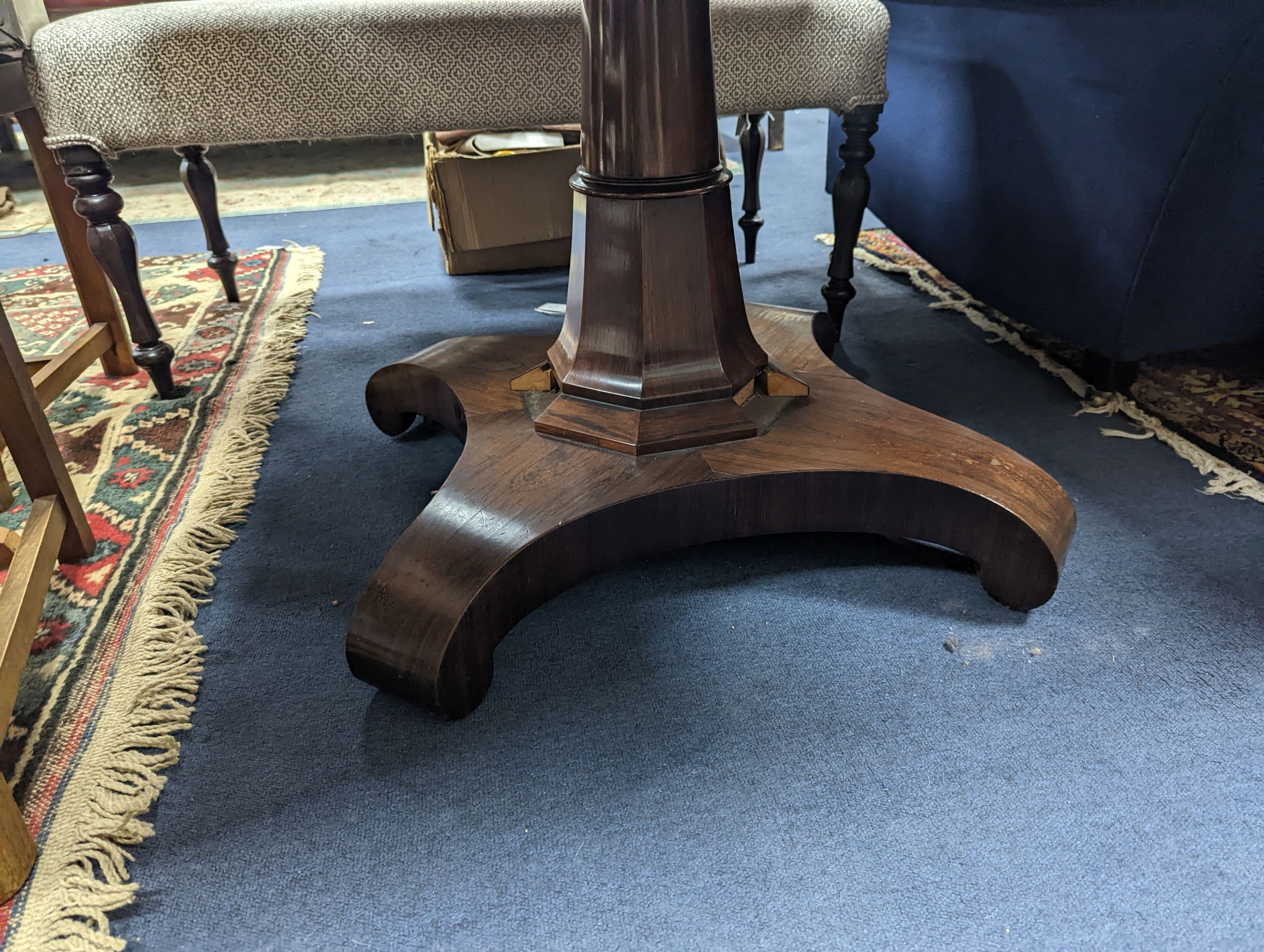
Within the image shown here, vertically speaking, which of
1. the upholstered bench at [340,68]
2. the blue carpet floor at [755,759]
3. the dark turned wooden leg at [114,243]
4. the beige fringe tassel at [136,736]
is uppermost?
the upholstered bench at [340,68]

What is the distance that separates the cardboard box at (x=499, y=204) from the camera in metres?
1.58

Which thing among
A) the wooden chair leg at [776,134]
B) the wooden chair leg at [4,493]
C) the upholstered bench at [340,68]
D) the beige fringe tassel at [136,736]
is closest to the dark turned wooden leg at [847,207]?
the upholstered bench at [340,68]

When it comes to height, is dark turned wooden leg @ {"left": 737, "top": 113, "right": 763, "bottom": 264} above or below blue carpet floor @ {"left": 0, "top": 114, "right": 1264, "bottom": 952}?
above

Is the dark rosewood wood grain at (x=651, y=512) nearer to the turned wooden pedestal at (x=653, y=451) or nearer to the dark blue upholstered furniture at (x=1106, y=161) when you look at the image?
the turned wooden pedestal at (x=653, y=451)

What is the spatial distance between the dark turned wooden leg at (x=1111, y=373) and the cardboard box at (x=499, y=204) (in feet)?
2.97

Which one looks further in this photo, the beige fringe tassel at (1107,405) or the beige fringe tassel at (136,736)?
the beige fringe tassel at (1107,405)

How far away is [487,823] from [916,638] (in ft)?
1.28

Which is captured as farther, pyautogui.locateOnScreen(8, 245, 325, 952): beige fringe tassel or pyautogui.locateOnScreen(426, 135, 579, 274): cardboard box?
pyautogui.locateOnScreen(426, 135, 579, 274): cardboard box

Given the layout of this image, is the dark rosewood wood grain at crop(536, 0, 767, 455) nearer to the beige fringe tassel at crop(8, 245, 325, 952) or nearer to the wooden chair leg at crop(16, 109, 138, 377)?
the beige fringe tassel at crop(8, 245, 325, 952)

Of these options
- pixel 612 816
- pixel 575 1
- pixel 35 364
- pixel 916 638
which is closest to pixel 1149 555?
pixel 916 638

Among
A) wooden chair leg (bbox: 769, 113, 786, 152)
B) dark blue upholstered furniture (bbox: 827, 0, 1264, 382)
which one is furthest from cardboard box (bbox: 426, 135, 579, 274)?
wooden chair leg (bbox: 769, 113, 786, 152)

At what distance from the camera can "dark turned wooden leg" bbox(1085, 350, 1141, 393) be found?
3.66 feet

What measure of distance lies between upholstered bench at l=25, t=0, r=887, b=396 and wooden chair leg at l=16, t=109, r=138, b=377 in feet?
0.57

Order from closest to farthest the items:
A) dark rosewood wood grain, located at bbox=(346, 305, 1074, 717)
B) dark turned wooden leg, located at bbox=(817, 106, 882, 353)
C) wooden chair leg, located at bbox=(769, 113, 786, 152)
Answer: dark rosewood wood grain, located at bbox=(346, 305, 1074, 717) → dark turned wooden leg, located at bbox=(817, 106, 882, 353) → wooden chair leg, located at bbox=(769, 113, 786, 152)
